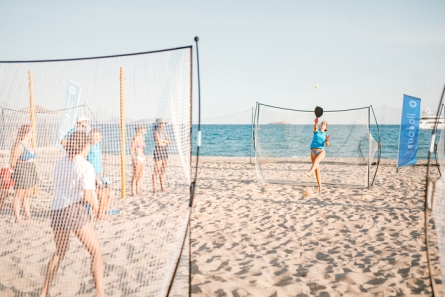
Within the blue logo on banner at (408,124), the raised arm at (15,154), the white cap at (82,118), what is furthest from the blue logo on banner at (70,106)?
the blue logo on banner at (408,124)

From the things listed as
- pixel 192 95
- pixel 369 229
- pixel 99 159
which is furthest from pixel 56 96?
pixel 369 229

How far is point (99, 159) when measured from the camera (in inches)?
207

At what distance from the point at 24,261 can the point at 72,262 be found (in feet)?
1.79

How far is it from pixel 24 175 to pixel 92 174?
2.65 m

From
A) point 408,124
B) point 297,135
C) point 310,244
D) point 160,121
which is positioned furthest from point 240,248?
point 408,124

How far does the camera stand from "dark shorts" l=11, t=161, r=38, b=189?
473 cm

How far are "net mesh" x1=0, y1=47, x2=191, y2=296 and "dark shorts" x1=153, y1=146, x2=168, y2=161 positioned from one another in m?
0.03

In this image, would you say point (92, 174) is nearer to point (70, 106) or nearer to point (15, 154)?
point (15, 154)

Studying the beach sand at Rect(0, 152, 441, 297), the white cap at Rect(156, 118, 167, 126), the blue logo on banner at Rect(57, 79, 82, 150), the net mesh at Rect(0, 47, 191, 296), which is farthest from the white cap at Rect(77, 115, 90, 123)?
the white cap at Rect(156, 118, 167, 126)

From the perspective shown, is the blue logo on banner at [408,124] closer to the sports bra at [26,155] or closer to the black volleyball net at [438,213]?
the black volleyball net at [438,213]

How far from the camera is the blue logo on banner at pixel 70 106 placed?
14.9ft

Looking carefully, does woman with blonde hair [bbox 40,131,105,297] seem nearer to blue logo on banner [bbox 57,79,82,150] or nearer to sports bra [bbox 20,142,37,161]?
blue logo on banner [bbox 57,79,82,150]

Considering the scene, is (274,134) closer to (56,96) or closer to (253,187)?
(253,187)

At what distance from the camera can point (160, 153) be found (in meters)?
5.18
